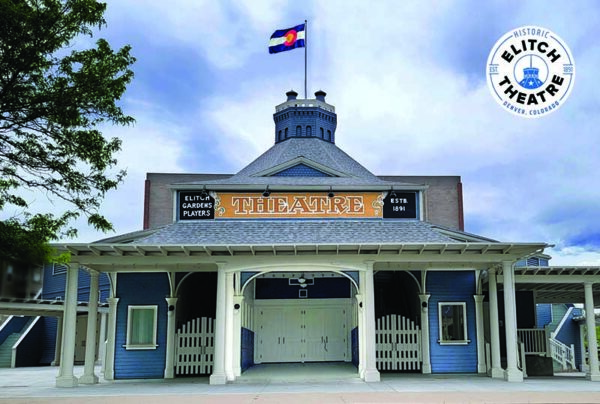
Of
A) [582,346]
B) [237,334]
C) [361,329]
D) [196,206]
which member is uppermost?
[196,206]

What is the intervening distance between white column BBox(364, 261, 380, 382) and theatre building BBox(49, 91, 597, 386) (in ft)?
0.11

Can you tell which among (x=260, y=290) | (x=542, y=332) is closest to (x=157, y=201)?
(x=260, y=290)

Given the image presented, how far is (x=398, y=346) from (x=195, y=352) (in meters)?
5.99

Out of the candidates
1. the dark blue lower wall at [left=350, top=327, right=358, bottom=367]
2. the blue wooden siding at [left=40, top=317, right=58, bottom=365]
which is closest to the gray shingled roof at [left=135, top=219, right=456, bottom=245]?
the dark blue lower wall at [left=350, top=327, right=358, bottom=367]

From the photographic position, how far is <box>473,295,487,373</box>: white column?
1855 cm

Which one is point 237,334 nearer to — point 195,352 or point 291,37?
point 195,352

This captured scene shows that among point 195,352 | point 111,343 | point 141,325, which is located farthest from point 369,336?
point 111,343

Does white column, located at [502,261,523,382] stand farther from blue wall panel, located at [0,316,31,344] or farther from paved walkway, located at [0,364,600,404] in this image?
blue wall panel, located at [0,316,31,344]

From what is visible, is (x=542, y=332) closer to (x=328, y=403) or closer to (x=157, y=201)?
(x=328, y=403)

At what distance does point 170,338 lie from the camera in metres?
18.6

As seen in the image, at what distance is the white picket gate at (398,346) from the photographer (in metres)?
18.7

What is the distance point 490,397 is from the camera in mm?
11984

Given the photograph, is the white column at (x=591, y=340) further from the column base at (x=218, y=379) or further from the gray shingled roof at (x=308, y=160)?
the column base at (x=218, y=379)

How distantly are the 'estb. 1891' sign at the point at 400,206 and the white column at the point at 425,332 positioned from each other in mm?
2479
